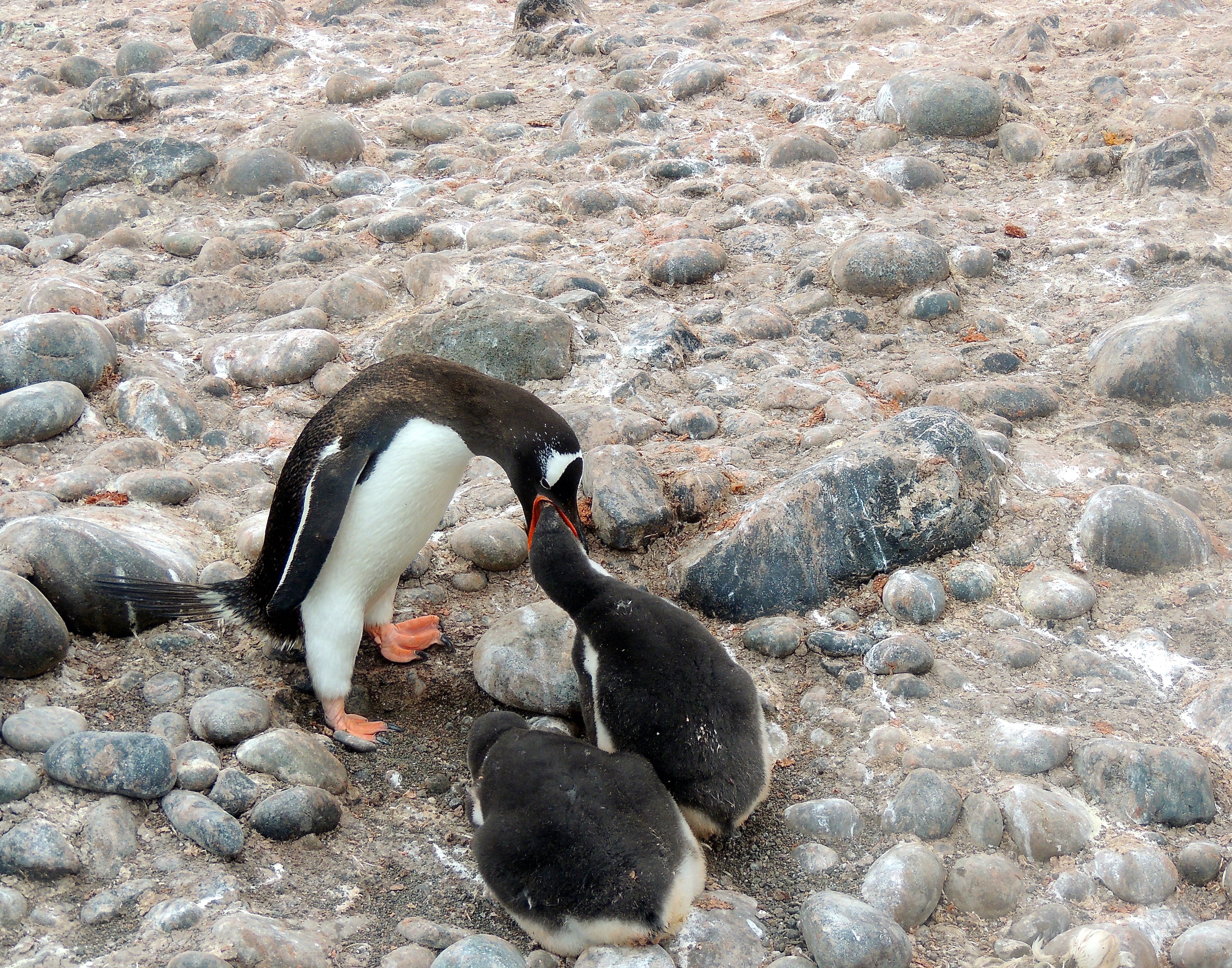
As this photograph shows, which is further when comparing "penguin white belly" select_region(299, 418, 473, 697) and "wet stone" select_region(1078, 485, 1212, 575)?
"wet stone" select_region(1078, 485, 1212, 575)

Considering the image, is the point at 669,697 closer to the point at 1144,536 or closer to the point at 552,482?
the point at 552,482

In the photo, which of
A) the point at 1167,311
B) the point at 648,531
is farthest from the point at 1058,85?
the point at 648,531

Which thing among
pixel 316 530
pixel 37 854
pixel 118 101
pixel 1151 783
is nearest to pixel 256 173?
pixel 118 101

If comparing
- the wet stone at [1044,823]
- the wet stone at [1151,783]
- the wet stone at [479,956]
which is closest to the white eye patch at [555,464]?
the wet stone at [479,956]

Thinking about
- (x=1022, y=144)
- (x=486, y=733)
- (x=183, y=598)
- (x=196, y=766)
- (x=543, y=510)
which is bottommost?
(x=486, y=733)

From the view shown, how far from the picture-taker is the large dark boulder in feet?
12.0

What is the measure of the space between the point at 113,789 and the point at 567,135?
17.2 feet

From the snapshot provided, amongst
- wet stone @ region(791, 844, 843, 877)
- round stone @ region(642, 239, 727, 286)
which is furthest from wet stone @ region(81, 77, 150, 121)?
wet stone @ region(791, 844, 843, 877)

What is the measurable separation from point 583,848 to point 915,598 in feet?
5.16

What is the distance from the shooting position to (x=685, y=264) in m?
5.45

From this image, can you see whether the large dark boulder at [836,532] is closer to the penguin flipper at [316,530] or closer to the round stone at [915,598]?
the round stone at [915,598]

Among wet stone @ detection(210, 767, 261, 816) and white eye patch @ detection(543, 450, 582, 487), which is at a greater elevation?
white eye patch @ detection(543, 450, 582, 487)

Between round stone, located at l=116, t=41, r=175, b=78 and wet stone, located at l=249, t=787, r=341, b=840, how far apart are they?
7.09m

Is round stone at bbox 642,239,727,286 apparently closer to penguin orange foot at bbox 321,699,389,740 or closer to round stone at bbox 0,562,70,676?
penguin orange foot at bbox 321,699,389,740
